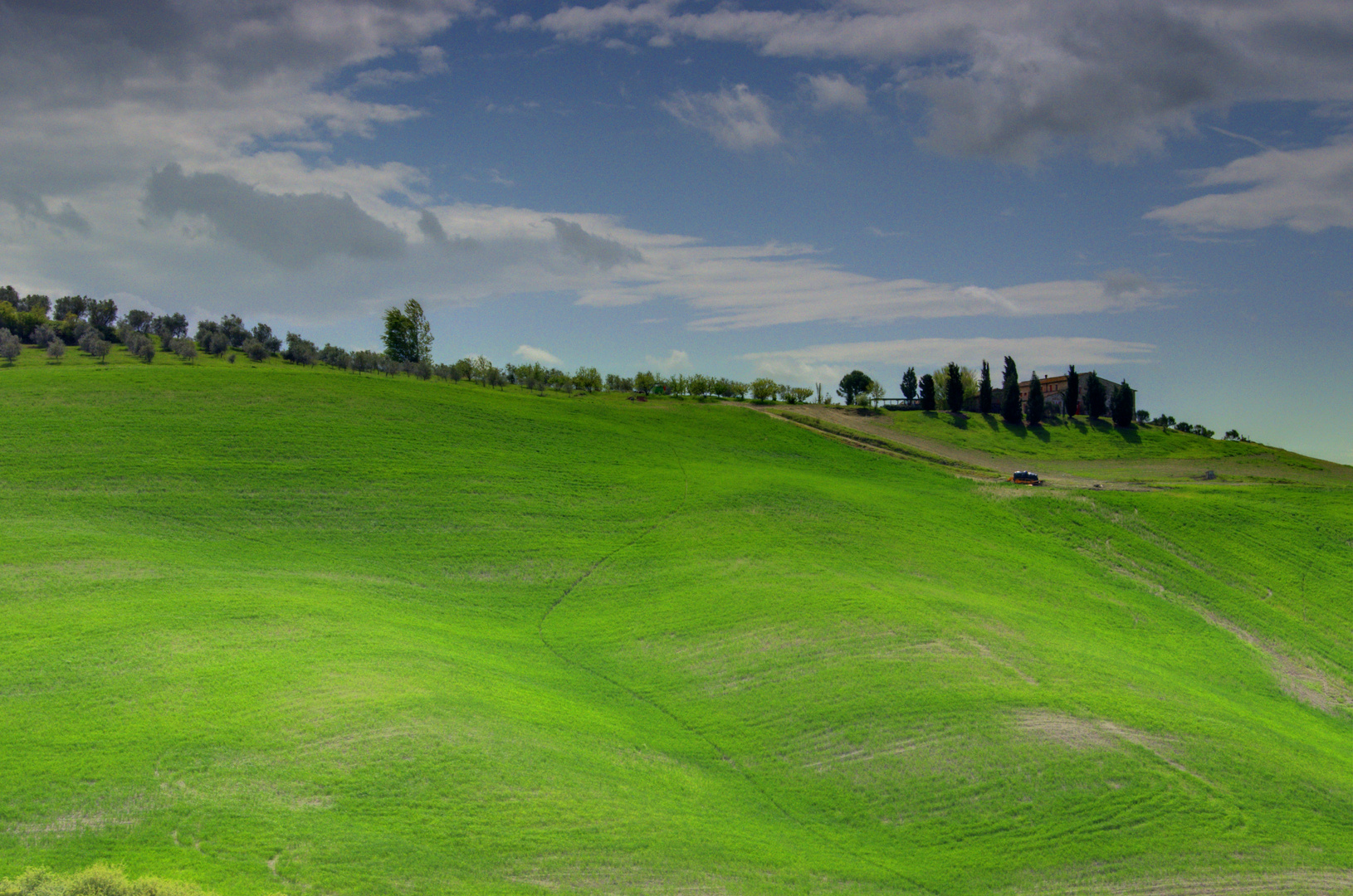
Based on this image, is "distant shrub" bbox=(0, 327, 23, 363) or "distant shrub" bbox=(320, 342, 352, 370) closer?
"distant shrub" bbox=(0, 327, 23, 363)

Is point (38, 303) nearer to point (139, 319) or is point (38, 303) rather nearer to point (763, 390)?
point (139, 319)

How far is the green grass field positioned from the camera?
1911 centimetres

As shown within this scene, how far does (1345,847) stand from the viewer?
23.6 m

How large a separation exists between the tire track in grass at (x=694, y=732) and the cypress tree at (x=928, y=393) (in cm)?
8321

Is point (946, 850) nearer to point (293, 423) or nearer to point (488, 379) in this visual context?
point (293, 423)

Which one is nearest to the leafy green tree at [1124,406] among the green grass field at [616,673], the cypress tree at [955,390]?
the cypress tree at [955,390]

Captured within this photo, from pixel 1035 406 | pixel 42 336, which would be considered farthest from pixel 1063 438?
pixel 42 336

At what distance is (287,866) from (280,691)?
338 inches

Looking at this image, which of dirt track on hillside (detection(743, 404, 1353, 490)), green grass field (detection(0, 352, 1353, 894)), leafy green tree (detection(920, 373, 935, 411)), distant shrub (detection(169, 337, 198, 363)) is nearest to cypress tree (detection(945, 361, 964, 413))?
leafy green tree (detection(920, 373, 935, 411))

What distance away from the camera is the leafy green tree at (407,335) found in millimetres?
125875

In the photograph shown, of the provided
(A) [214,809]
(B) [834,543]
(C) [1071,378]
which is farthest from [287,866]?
(C) [1071,378]

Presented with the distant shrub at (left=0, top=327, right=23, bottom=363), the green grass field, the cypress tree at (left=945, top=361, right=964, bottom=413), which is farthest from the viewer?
the cypress tree at (left=945, top=361, right=964, bottom=413)

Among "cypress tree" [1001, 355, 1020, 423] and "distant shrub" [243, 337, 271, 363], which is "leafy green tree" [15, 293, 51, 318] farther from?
"cypress tree" [1001, 355, 1020, 423]

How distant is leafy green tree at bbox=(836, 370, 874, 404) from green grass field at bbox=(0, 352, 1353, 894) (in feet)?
205
